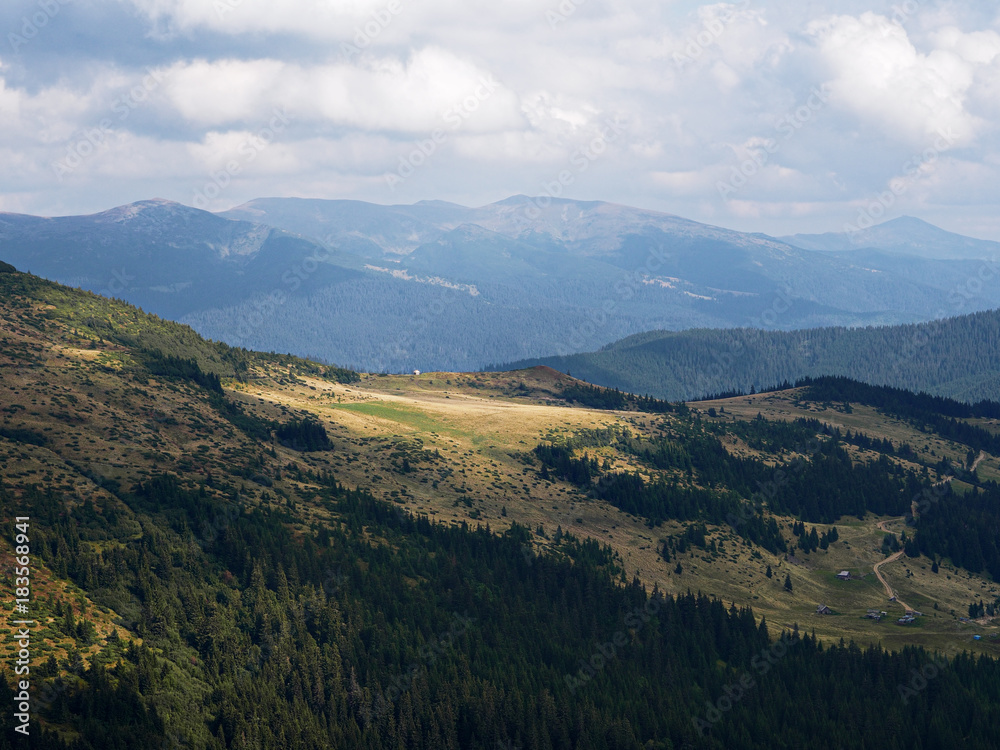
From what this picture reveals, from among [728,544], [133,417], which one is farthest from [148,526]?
[728,544]

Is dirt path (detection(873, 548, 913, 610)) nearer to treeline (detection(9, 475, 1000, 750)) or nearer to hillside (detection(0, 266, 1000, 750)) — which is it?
hillside (detection(0, 266, 1000, 750))

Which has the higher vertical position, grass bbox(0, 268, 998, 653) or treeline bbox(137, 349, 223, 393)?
treeline bbox(137, 349, 223, 393)

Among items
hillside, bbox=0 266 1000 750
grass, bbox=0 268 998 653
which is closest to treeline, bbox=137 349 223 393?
hillside, bbox=0 266 1000 750

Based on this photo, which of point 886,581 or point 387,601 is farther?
point 886,581

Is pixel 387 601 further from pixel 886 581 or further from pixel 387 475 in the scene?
pixel 886 581

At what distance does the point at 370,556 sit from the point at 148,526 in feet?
107

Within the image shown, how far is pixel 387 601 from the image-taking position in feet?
398

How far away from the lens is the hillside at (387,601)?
9362 cm

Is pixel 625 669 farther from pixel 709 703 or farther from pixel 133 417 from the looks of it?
pixel 133 417

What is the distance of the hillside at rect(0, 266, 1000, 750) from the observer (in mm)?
93625

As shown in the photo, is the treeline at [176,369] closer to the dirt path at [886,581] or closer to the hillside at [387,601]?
the hillside at [387,601]

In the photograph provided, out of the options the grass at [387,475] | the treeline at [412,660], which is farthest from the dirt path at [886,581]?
the treeline at [412,660]

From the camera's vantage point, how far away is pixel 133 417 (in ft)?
509

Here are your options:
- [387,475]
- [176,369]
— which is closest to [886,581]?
[387,475]
